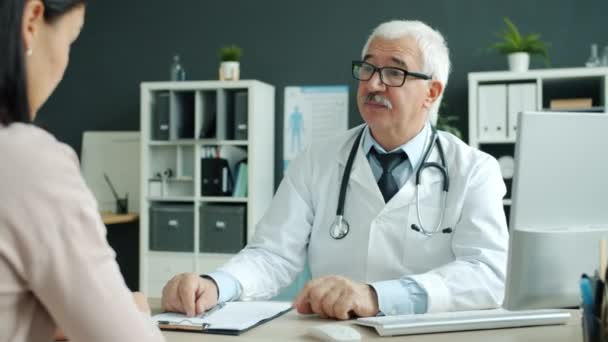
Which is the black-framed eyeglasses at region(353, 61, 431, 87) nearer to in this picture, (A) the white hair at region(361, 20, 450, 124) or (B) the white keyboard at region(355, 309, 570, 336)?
(A) the white hair at region(361, 20, 450, 124)

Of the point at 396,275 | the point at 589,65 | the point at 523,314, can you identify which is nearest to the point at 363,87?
the point at 396,275

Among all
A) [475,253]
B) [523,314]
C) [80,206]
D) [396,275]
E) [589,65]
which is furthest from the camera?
[589,65]

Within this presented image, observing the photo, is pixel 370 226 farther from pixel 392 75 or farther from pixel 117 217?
pixel 117 217

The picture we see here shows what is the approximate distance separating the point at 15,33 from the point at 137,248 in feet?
13.4

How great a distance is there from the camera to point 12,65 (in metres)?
0.76

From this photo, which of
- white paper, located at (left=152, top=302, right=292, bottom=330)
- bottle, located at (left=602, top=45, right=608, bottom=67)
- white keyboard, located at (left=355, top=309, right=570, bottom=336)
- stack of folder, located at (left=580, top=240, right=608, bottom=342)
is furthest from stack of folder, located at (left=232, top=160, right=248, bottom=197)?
stack of folder, located at (left=580, top=240, right=608, bottom=342)

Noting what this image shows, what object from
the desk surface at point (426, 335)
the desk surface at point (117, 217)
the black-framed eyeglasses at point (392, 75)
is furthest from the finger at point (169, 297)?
the desk surface at point (117, 217)

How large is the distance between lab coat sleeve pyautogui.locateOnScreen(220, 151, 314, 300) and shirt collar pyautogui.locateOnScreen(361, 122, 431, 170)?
19 cm

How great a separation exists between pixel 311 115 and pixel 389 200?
2461 millimetres

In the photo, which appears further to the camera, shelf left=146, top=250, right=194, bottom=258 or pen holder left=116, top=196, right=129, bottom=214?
pen holder left=116, top=196, right=129, bottom=214

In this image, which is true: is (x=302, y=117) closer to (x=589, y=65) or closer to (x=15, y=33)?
(x=589, y=65)

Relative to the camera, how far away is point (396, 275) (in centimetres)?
190

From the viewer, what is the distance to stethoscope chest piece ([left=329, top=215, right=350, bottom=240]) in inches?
76.3

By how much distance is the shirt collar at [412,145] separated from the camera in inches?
78.2
